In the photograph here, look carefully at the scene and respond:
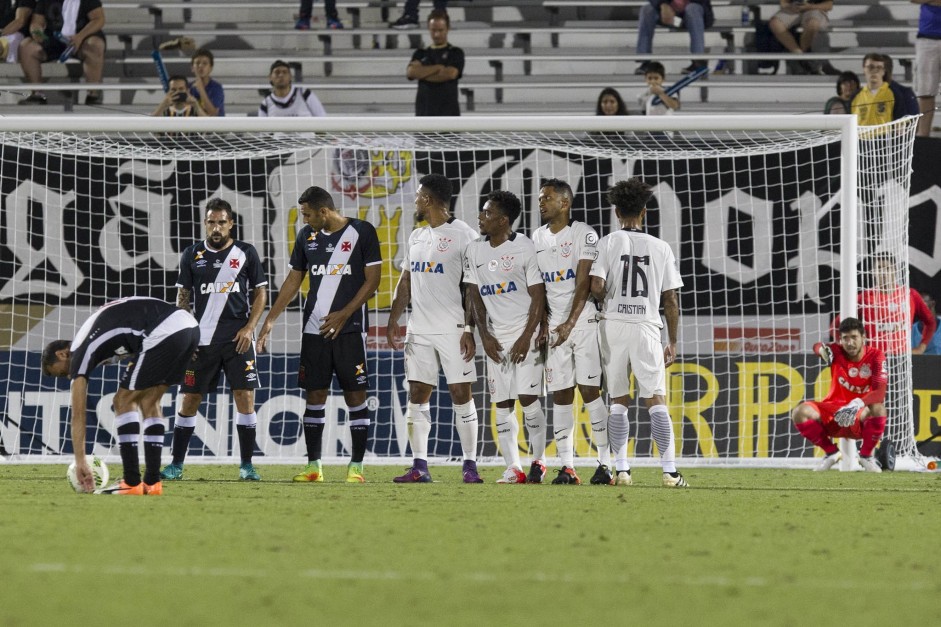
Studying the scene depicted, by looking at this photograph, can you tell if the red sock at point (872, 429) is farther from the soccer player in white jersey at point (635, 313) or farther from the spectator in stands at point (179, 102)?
the spectator in stands at point (179, 102)

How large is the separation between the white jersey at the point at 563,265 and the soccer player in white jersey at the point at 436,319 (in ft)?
1.69

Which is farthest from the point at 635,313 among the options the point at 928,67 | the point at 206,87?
the point at 928,67

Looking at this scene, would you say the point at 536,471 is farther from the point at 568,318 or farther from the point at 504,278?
the point at 504,278

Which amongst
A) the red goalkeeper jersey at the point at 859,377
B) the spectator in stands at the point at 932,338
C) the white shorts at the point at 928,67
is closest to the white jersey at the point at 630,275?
the red goalkeeper jersey at the point at 859,377

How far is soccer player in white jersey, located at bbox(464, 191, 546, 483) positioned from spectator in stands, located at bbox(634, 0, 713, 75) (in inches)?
339

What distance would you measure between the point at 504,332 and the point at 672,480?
140 centimetres

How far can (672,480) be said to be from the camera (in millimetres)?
8109

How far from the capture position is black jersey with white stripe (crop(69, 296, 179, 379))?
21.1 ft

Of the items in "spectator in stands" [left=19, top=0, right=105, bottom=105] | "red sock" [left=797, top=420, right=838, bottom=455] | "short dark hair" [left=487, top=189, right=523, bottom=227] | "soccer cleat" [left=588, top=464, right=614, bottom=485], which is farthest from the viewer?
"spectator in stands" [left=19, top=0, right=105, bottom=105]

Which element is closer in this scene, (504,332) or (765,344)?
(504,332)

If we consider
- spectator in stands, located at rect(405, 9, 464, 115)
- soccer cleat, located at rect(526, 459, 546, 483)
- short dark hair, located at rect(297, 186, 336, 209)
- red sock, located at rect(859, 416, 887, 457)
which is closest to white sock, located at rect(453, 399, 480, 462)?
soccer cleat, located at rect(526, 459, 546, 483)

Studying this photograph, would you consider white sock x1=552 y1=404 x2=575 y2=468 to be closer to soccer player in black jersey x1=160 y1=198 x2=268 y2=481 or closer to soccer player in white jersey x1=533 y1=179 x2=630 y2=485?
soccer player in white jersey x1=533 y1=179 x2=630 y2=485

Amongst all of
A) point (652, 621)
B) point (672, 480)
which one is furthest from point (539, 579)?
point (672, 480)

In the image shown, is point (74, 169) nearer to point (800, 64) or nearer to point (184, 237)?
point (184, 237)
